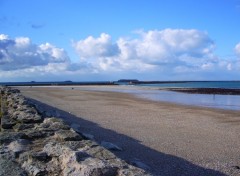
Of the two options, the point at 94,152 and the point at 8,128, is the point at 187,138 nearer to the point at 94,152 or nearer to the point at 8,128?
the point at 8,128

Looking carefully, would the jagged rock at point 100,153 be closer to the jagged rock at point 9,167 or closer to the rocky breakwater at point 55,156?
the rocky breakwater at point 55,156

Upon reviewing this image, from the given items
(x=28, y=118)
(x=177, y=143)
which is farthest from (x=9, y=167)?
(x=177, y=143)

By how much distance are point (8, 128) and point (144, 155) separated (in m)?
3.22

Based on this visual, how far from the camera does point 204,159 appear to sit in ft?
27.3

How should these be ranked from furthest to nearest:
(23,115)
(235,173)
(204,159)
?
1. (23,115)
2. (204,159)
3. (235,173)

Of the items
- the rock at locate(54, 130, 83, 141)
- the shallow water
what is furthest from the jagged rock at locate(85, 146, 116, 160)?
the shallow water

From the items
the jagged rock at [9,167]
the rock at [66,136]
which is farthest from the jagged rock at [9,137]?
the jagged rock at [9,167]

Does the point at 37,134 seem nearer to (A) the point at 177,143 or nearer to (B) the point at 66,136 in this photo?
(B) the point at 66,136

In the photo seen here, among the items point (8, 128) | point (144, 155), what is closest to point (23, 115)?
point (8, 128)

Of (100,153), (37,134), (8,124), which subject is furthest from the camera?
(8,124)

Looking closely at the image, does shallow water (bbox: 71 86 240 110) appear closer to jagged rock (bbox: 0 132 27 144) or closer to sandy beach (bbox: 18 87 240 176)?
sandy beach (bbox: 18 87 240 176)

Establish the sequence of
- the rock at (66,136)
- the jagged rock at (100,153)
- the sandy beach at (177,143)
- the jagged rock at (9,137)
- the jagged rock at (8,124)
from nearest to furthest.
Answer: the jagged rock at (100,153) → the rock at (66,136) → the jagged rock at (9,137) → the sandy beach at (177,143) → the jagged rock at (8,124)

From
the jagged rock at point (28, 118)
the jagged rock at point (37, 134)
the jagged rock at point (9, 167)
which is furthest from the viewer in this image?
the jagged rock at point (28, 118)

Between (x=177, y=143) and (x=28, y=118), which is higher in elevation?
(x=28, y=118)
